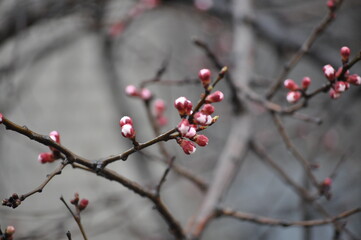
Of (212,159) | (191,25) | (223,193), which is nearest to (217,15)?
(212,159)

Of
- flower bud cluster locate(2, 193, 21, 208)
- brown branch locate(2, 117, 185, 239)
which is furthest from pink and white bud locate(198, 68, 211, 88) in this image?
flower bud cluster locate(2, 193, 21, 208)

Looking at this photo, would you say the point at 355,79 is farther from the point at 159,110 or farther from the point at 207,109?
the point at 159,110

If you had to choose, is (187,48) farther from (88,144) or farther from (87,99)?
(88,144)

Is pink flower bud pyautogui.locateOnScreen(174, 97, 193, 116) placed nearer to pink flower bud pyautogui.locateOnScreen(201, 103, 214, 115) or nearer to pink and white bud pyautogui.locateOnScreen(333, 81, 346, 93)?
pink flower bud pyautogui.locateOnScreen(201, 103, 214, 115)

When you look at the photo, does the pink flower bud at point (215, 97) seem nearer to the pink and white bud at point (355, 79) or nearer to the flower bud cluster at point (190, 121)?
the flower bud cluster at point (190, 121)

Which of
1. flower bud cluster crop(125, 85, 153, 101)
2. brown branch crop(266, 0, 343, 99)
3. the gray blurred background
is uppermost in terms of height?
the gray blurred background

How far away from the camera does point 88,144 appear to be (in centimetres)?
341

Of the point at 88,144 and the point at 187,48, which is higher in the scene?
the point at 187,48

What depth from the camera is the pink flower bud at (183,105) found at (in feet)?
2.01

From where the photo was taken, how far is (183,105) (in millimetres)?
615

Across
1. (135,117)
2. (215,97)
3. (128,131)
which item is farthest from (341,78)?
(135,117)

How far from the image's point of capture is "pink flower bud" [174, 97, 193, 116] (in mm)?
611

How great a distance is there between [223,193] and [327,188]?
0.29m

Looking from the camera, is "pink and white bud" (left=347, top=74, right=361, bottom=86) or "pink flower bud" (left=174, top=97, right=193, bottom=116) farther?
"pink and white bud" (left=347, top=74, right=361, bottom=86)
